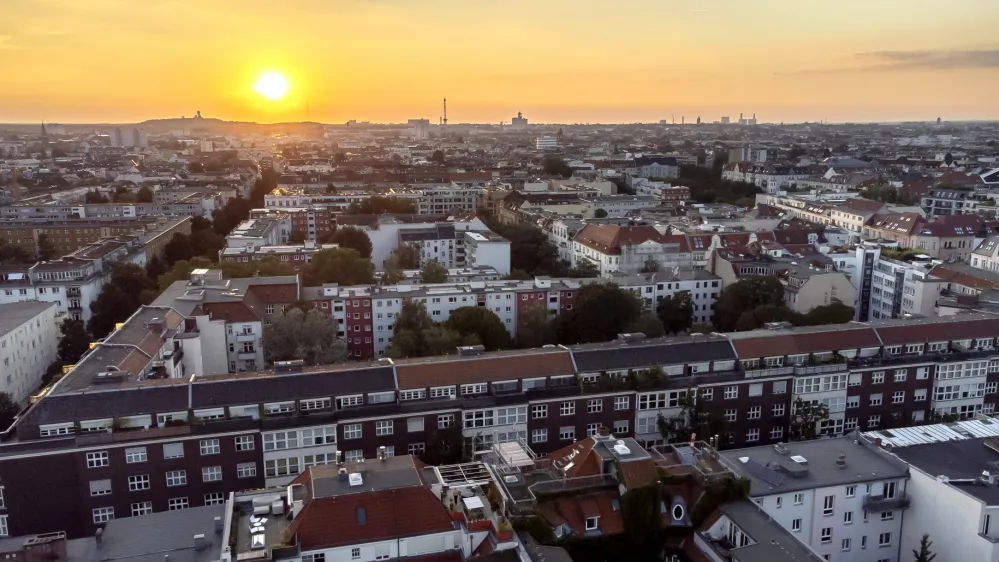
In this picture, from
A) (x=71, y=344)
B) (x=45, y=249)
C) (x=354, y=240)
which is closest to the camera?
(x=71, y=344)

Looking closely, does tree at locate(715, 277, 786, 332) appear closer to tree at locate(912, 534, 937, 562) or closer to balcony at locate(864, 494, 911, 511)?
Result: balcony at locate(864, 494, 911, 511)

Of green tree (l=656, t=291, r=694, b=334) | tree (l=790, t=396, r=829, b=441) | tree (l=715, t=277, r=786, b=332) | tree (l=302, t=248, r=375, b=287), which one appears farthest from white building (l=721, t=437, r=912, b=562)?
tree (l=302, t=248, r=375, b=287)

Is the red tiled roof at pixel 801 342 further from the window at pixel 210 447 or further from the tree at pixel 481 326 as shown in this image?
the window at pixel 210 447

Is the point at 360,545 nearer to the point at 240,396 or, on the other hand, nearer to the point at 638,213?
the point at 240,396

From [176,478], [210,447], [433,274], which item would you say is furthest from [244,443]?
[433,274]

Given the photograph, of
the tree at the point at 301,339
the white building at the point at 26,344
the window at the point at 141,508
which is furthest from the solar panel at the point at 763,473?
the white building at the point at 26,344

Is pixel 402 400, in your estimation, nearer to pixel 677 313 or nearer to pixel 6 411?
pixel 6 411
